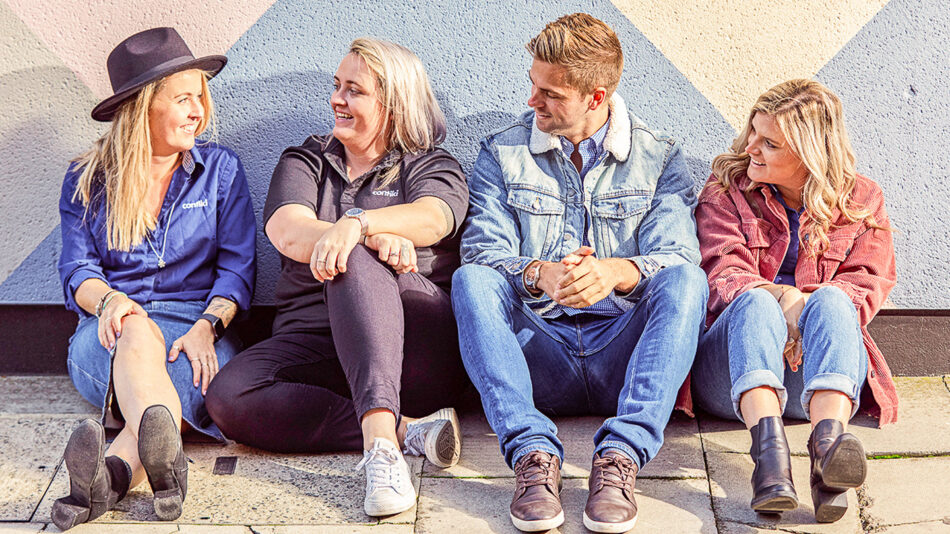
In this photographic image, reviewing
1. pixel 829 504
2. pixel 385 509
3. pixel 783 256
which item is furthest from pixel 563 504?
pixel 783 256

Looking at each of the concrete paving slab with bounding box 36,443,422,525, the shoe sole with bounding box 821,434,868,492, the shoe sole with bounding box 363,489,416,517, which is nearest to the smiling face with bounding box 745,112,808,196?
the shoe sole with bounding box 821,434,868,492

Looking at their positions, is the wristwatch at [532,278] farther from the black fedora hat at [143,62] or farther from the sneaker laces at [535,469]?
the black fedora hat at [143,62]

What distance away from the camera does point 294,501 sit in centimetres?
277

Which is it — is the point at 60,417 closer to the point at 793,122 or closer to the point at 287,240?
the point at 287,240

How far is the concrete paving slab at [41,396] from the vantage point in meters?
3.46

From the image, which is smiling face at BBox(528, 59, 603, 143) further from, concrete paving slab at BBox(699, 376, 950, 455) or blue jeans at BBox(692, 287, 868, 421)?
concrete paving slab at BBox(699, 376, 950, 455)

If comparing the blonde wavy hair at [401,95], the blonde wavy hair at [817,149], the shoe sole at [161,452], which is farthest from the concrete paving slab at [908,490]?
the shoe sole at [161,452]

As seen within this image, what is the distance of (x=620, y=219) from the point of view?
328cm

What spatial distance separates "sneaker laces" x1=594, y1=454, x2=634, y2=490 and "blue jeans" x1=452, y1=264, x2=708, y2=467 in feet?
0.10

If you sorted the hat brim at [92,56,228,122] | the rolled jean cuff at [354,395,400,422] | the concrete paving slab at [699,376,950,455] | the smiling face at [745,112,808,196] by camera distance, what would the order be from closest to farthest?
the rolled jean cuff at [354,395,400,422]
the concrete paving slab at [699,376,950,455]
the smiling face at [745,112,808,196]
the hat brim at [92,56,228,122]

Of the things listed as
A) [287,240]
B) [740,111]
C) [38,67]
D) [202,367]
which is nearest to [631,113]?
[740,111]

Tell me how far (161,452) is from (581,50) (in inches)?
70.8

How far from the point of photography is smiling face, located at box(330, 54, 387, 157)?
3.29 meters

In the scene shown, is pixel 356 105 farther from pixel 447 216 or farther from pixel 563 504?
pixel 563 504
